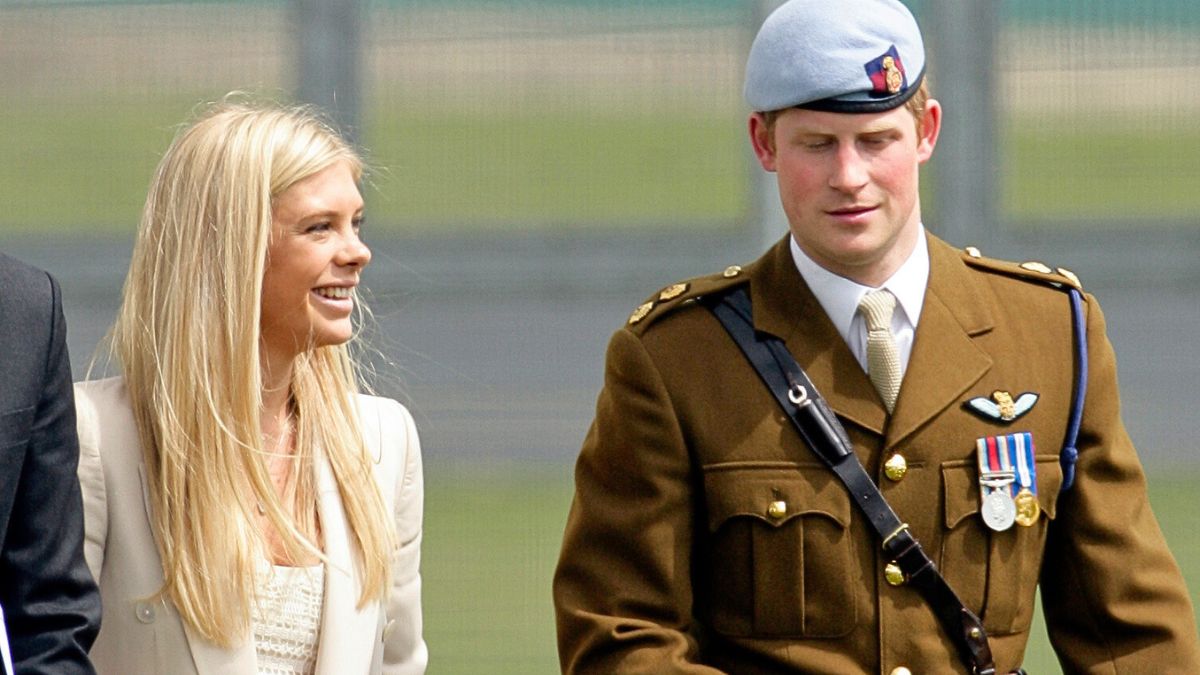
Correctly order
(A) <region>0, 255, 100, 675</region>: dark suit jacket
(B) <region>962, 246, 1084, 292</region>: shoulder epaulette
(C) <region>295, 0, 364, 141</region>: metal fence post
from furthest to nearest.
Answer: (C) <region>295, 0, 364, 141</region>: metal fence post
(B) <region>962, 246, 1084, 292</region>: shoulder epaulette
(A) <region>0, 255, 100, 675</region>: dark suit jacket

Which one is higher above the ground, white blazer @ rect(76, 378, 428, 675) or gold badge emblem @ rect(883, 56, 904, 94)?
gold badge emblem @ rect(883, 56, 904, 94)

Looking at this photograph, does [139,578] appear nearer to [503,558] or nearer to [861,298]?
[861,298]

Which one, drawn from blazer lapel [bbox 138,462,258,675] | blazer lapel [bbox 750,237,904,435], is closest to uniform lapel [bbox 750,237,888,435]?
blazer lapel [bbox 750,237,904,435]

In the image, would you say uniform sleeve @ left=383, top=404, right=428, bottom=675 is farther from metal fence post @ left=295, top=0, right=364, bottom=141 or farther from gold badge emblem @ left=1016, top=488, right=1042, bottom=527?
metal fence post @ left=295, top=0, right=364, bottom=141

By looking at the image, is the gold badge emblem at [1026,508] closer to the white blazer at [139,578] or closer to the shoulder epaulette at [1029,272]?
the shoulder epaulette at [1029,272]

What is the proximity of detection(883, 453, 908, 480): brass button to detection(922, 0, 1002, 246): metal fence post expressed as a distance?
77.9 inches

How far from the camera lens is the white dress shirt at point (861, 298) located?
2.90m

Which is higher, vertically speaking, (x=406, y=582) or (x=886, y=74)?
(x=886, y=74)

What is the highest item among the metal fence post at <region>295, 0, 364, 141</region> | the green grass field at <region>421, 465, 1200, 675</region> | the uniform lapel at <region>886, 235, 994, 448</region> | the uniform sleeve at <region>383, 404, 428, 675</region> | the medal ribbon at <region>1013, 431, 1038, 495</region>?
the metal fence post at <region>295, 0, 364, 141</region>

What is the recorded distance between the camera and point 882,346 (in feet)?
9.48

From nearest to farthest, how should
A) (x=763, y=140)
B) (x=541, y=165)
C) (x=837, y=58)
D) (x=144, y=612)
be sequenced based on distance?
1. (x=837, y=58)
2. (x=763, y=140)
3. (x=144, y=612)
4. (x=541, y=165)

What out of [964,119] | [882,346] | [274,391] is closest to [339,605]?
[274,391]

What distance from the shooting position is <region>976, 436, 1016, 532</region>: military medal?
2.83 metres

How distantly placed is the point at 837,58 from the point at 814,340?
1.29 ft
